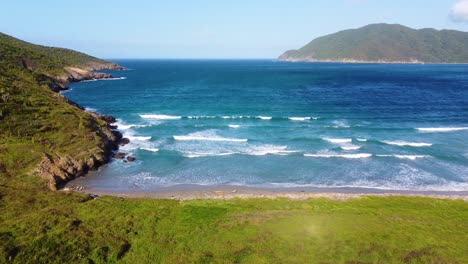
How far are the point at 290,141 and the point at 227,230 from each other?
29.4 m

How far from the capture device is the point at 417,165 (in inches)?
1662

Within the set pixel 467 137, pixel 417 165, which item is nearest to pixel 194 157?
pixel 417 165

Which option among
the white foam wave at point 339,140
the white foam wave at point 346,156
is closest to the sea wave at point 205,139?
the white foam wave at point 346,156

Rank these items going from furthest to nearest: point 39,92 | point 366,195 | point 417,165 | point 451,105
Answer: point 451,105 < point 39,92 < point 417,165 < point 366,195

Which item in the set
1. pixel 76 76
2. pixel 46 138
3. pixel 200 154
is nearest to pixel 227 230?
pixel 200 154

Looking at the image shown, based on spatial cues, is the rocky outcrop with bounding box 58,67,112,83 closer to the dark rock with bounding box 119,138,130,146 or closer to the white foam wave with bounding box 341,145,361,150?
the dark rock with bounding box 119,138,130,146

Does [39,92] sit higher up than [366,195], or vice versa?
[39,92]

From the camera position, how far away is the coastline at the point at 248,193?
32719 millimetres

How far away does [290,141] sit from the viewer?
5216 cm

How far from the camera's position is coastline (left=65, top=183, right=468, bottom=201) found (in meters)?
32.7

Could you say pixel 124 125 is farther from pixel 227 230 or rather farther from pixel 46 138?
pixel 227 230

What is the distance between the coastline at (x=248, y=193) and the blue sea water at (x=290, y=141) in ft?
4.55

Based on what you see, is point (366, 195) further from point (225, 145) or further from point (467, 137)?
point (467, 137)

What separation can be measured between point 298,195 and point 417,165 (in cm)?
1961
